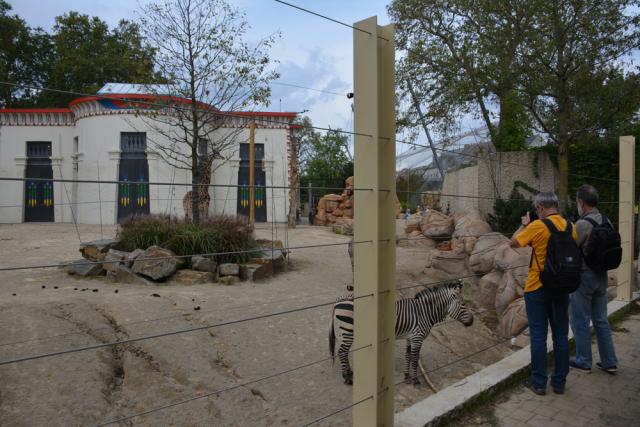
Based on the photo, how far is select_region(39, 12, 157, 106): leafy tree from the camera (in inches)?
925

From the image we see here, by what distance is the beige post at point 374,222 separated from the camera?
212cm

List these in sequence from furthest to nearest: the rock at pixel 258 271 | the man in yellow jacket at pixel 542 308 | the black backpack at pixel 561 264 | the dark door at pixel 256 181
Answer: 1. the dark door at pixel 256 181
2. the rock at pixel 258 271
3. the man in yellow jacket at pixel 542 308
4. the black backpack at pixel 561 264

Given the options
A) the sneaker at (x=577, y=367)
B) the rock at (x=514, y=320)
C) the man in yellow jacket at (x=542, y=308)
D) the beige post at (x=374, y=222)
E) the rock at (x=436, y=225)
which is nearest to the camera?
the beige post at (x=374, y=222)

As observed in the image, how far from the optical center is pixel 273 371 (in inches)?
195

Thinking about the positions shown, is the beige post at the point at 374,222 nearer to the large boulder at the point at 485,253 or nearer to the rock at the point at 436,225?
the large boulder at the point at 485,253

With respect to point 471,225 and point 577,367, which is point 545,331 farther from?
point 471,225

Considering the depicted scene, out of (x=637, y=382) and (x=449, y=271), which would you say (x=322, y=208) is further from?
(x=637, y=382)

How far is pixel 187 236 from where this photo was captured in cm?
906

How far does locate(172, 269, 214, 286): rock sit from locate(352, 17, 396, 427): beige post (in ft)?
20.7

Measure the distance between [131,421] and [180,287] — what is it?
4.00 m

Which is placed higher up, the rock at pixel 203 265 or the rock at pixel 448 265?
the rock at pixel 203 265

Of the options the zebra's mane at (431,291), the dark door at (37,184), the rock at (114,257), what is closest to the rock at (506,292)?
the zebra's mane at (431,291)

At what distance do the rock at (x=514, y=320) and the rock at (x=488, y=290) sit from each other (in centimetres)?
98

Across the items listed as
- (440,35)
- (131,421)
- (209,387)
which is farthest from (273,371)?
(440,35)
